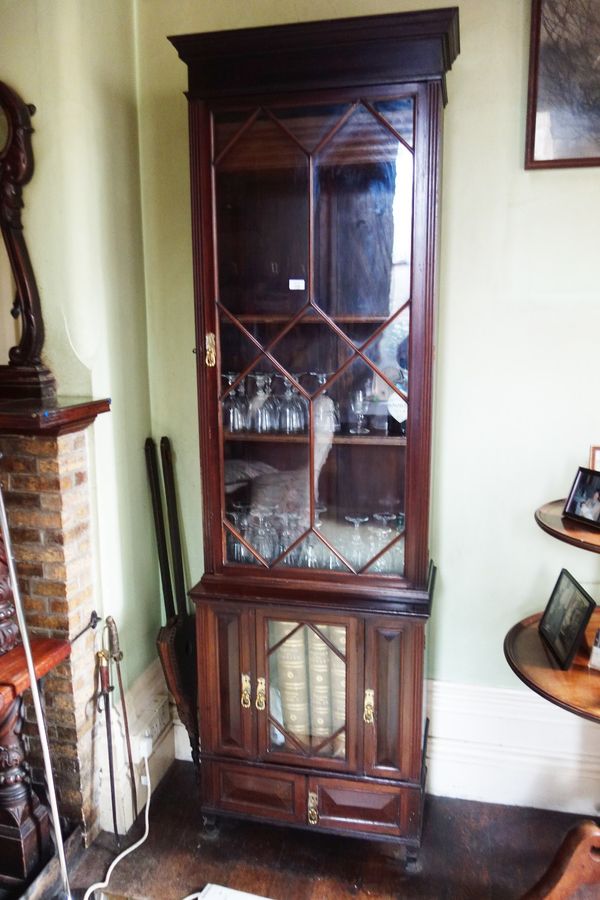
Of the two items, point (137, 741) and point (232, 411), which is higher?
point (232, 411)

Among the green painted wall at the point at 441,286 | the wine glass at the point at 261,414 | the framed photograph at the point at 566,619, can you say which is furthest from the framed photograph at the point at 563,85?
the framed photograph at the point at 566,619

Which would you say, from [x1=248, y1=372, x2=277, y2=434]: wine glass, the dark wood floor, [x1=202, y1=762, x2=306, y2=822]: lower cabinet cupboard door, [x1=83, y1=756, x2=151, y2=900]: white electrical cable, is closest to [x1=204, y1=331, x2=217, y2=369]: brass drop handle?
[x1=248, y1=372, x2=277, y2=434]: wine glass

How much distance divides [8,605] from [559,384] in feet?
5.31

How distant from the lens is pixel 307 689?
6.35 ft

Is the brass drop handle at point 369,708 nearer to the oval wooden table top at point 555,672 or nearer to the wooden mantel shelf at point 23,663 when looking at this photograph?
the oval wooden table top at point 555,672

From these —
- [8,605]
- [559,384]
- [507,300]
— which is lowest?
[8,605]

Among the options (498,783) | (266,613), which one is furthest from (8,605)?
(498,783)

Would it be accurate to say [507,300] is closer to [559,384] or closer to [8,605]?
[559,384]

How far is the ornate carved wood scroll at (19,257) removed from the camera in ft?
5.73

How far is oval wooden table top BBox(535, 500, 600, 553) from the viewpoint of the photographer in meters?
1.51

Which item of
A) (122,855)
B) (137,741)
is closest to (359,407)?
(137,741)

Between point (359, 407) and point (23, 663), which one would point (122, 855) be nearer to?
point (23, 663)

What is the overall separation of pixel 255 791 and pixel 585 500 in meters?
1.24

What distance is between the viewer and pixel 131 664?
2.15 metres
